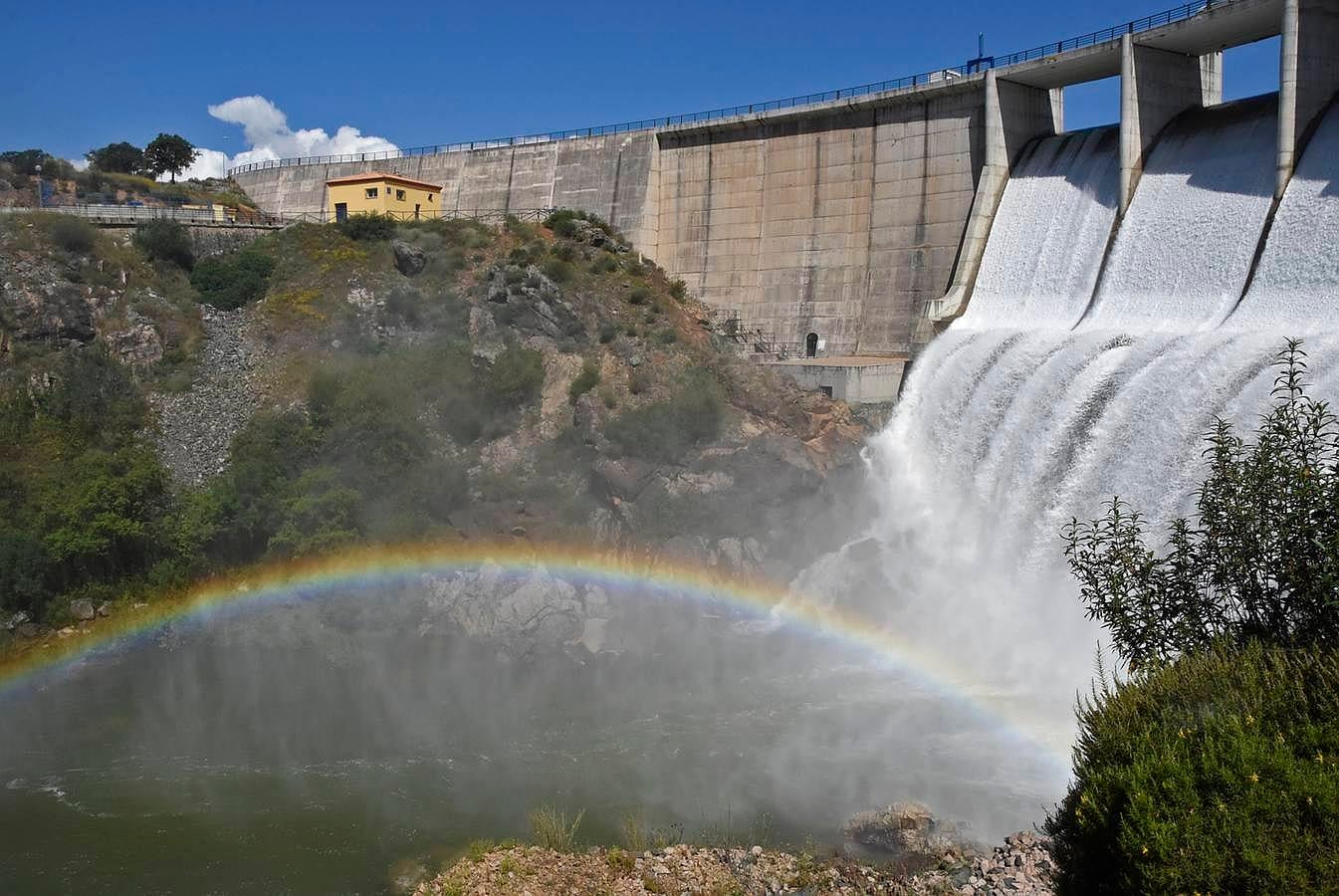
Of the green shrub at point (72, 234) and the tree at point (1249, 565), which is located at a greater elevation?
the green shrub at point (72, 234)

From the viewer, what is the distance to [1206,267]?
32688mm


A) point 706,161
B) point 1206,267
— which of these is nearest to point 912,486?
point 1206,267

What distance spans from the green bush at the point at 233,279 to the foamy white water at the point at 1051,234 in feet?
100

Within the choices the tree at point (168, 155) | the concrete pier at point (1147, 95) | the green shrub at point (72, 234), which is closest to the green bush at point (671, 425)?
the concrete pier at point (1147, 95)

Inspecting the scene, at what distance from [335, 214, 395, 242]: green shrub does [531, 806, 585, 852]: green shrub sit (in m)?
35.6

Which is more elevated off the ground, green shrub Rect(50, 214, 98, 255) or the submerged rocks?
green shrub Rect(50, 214, 98, 255)

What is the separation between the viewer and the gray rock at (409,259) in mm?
47062

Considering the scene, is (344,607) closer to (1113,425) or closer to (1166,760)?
(1113,425)

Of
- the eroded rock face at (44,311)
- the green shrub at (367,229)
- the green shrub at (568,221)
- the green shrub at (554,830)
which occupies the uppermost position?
the green shrub at (568,221)

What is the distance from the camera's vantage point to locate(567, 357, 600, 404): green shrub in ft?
132

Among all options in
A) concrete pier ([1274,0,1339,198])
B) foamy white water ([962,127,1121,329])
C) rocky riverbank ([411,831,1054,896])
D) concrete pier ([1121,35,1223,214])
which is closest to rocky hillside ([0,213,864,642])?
foamy white water ([962,127,1121,329])

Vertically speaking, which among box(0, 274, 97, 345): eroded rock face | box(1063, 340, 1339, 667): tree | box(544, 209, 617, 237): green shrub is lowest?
box(1063, 340, 1339, 667): tree

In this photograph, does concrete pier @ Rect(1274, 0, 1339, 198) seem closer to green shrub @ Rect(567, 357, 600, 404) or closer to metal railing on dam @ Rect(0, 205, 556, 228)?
green shrub @ Rect(567, 357, 600, 404)

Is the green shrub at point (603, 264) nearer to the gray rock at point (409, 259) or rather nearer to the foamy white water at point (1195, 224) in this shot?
the gray rock at point (409, 259)
